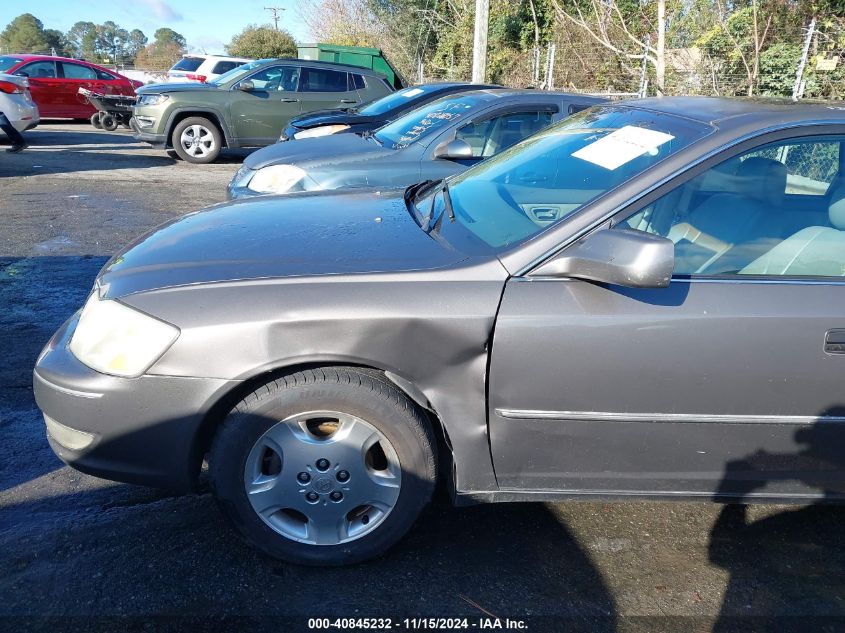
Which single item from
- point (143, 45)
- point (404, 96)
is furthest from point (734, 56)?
point (143, 45)

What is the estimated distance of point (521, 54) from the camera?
70.4 feet

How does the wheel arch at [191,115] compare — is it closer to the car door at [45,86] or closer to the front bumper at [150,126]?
the front bumper at [150,126]

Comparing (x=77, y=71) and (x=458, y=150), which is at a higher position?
(x=77, y=71)

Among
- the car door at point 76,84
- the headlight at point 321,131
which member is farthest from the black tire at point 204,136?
the car door at point 76,84

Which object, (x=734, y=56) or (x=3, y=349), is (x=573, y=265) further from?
(x=734, y=56)

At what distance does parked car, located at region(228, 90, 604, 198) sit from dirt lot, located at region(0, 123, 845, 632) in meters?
2.97

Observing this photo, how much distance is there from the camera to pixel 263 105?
12.2 metres

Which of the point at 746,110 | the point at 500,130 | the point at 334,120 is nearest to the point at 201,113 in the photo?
the point at 334,120

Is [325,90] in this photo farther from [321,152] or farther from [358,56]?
[321,152]

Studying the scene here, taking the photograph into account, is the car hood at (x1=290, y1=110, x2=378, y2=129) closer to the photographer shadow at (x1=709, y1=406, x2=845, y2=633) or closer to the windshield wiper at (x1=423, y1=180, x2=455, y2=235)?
the windshield wiper at (x1=423, y1=180, x2=455, y2=235)

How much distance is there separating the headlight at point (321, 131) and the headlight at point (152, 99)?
12.2 feet

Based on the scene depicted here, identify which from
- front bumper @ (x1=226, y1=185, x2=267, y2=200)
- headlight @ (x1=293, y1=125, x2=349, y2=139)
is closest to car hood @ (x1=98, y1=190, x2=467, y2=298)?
front bumper @ (x1=226, y1=185, x2=267, y2=200)

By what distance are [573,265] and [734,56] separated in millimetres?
11511

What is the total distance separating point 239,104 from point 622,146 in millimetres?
10327
